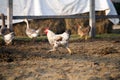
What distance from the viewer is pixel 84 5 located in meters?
15.6

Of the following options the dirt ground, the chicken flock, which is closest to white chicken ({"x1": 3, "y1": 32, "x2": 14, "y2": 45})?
the chicken flock

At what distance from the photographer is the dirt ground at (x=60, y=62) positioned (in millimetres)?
7355

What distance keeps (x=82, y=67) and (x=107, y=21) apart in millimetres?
8333

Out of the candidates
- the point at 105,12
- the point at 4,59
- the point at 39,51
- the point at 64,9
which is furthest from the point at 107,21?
the point at 4,59

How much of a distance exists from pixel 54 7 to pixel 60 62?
7.32m

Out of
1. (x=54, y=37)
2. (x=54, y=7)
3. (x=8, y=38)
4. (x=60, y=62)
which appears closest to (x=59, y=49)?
(x=54, y=37)

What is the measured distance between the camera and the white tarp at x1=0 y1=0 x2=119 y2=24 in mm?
15406

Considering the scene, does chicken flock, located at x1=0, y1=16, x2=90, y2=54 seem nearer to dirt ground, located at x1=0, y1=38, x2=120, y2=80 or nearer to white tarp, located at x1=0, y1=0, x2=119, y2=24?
dirt ground, located at x1=0, y1=38, x2=120, y2=80

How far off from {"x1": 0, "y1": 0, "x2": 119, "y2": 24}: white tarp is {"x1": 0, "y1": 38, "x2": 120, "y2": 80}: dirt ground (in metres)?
3.95

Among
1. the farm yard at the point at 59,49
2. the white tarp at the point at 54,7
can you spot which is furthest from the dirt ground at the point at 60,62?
the white tarp at the point at 54,7

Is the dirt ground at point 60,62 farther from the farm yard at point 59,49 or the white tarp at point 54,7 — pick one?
the white tarp at point 54,7

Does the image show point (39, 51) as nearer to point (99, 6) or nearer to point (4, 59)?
point (4, 59)

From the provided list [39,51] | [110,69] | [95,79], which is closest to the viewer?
[95,79]

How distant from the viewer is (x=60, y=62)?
28.2ft
